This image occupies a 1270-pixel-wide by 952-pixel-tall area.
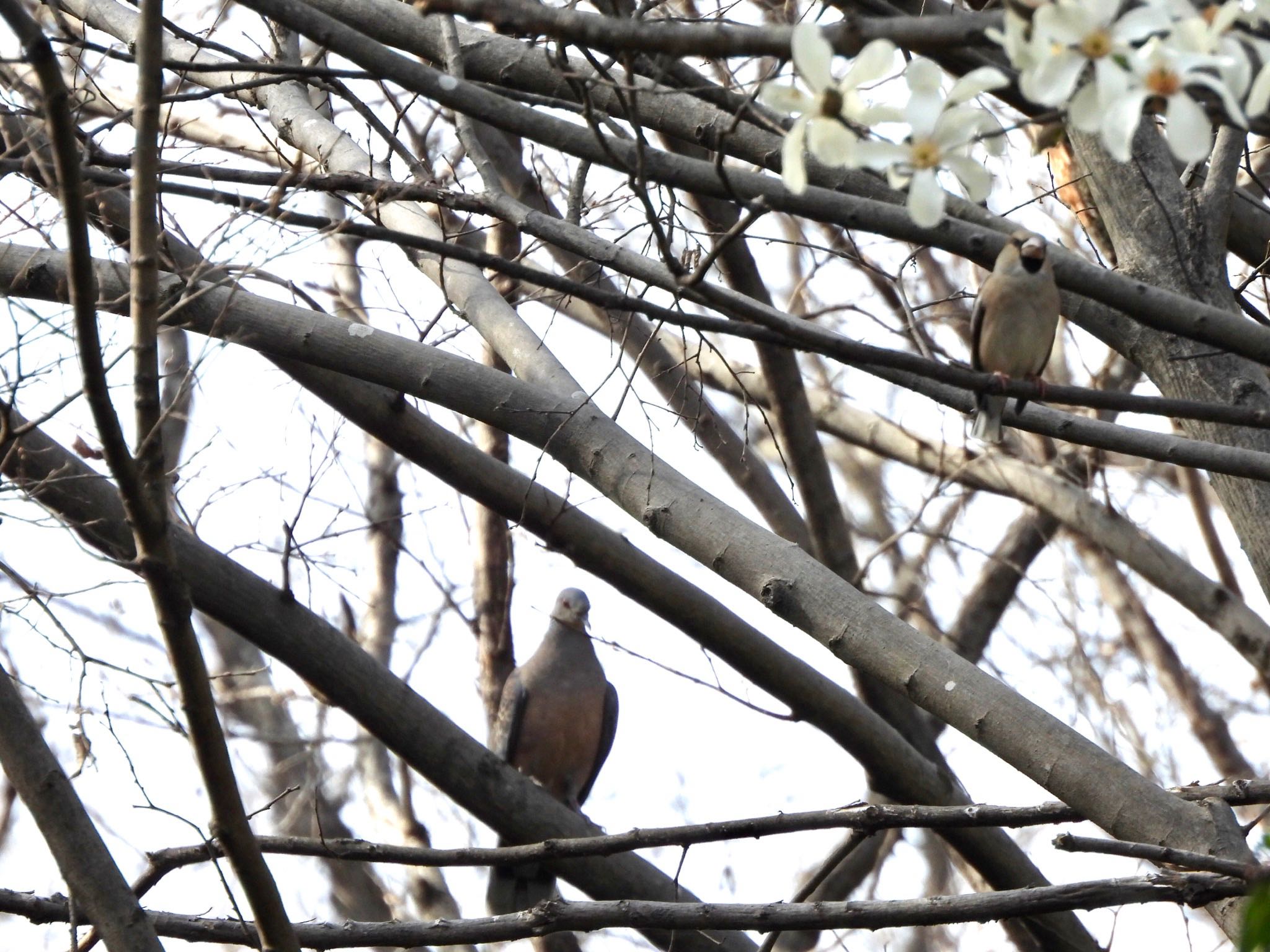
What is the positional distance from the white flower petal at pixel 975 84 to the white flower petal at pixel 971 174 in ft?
0.26

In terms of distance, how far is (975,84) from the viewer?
5.94ft

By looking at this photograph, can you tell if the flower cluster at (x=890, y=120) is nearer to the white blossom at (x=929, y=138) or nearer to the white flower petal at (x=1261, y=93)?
the white blossom at (x=929, y=138)

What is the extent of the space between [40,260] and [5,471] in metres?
0.67

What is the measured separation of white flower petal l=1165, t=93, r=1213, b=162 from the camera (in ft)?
5.52

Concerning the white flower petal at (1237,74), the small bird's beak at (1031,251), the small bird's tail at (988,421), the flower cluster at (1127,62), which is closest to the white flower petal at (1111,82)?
the flower cluster at (1127,62)

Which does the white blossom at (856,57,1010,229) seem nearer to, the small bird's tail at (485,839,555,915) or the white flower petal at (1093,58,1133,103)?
A: the white flower petal at (1093,58,1133,103)

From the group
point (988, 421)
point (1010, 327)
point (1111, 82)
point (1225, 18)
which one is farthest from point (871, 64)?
point (1010, 327)

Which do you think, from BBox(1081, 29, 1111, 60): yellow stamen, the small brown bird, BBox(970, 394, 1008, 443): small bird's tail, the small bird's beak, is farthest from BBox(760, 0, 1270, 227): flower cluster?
BBox(970, 394, 1008, 443): small bird's tail

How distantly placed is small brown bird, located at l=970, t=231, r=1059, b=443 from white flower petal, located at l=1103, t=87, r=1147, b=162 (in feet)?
9.26

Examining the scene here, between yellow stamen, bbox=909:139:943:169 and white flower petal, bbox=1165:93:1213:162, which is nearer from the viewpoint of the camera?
white flower petal, bbox=1165:93:1213:162

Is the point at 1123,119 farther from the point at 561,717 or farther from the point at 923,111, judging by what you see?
the point at 561,717

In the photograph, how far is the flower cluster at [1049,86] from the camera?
166cm

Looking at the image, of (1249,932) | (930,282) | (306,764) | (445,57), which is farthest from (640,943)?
(1249,932)

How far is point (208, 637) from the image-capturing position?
1068cm
